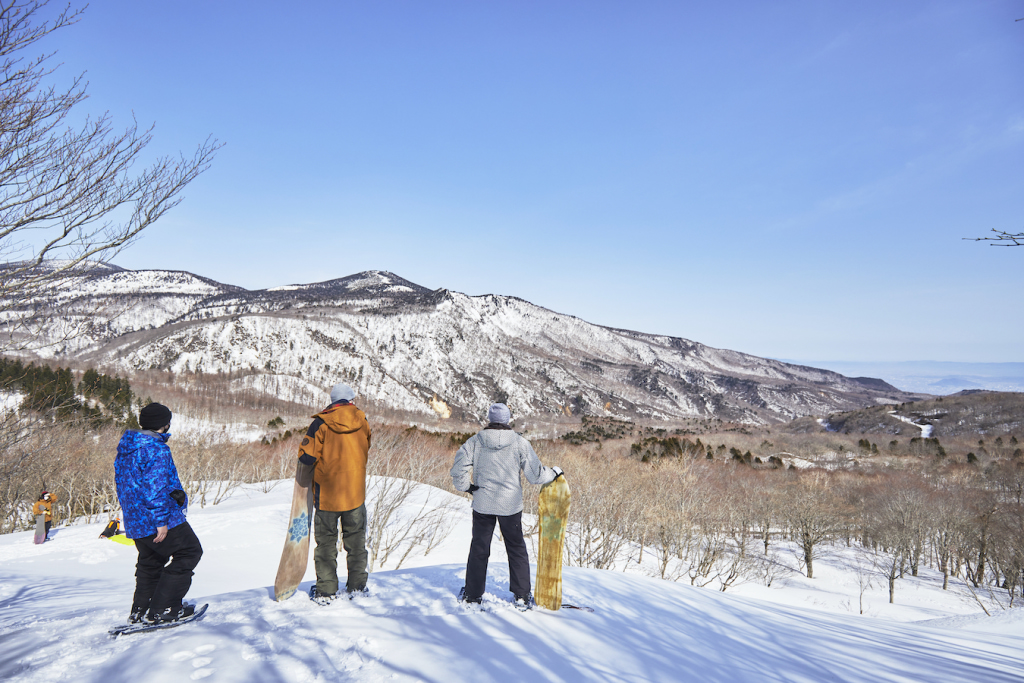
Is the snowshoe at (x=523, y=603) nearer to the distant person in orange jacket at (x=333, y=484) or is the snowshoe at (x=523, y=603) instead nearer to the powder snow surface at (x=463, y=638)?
the powder snow surface at (x=463, y=638)

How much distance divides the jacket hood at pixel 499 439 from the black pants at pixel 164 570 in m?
2.42

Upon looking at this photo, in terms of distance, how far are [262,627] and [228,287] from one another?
171m

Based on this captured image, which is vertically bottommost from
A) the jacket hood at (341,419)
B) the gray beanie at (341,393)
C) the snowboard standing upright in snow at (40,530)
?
the snowboard standing upright in snow at (40,530)

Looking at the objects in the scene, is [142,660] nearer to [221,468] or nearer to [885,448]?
[221,468]

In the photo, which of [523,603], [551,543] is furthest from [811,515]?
[523,603]

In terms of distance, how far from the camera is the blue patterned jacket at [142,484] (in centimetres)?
365

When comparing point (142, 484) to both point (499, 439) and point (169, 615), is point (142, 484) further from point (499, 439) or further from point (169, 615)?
point (499, 439)

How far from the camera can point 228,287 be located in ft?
493

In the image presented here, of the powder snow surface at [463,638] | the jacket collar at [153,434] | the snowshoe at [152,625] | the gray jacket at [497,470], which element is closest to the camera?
the powder snow surface at [463,638]

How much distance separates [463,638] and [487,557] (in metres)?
0.87

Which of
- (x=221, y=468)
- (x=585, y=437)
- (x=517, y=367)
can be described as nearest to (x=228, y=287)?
(x=517, y=367)

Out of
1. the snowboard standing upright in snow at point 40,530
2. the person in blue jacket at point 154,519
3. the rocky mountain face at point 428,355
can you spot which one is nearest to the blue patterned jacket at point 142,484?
the person in blue jacket at point 154,519

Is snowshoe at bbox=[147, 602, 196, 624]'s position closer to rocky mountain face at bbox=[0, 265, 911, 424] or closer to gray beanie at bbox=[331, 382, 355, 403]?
gray beanie at bbox=[331, 382, 355, 403]

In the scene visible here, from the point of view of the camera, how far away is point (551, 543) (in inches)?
182
